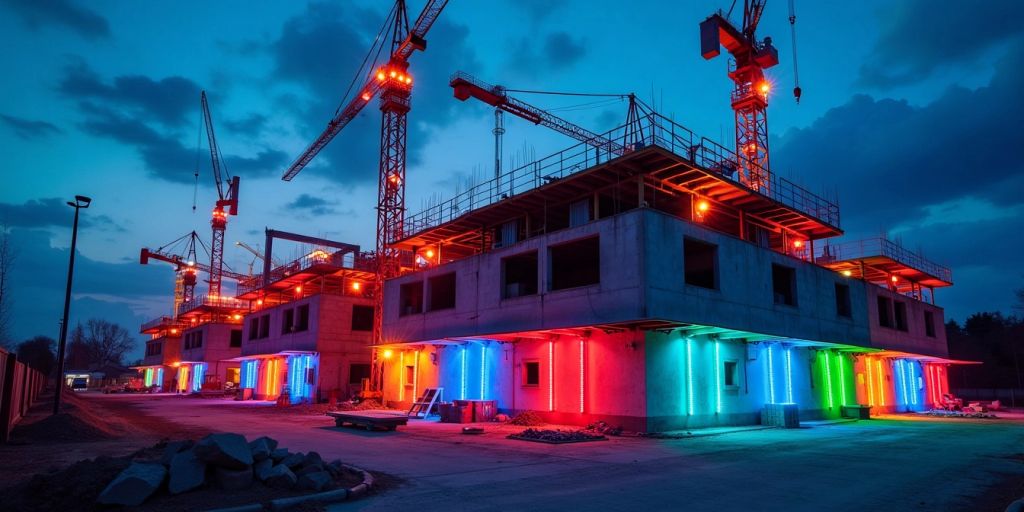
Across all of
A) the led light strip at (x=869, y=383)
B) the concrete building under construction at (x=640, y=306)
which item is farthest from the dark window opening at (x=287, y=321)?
the led light strip at (x=869, y=383)

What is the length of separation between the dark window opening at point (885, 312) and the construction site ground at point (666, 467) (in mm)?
14526

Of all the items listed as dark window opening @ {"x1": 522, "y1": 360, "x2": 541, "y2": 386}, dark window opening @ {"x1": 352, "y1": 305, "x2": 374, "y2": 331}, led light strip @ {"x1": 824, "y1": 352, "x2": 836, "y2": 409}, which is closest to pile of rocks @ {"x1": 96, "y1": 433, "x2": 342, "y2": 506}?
dark window opening @ {"x1": 522, "y1": 360, "x2": 541, "y2": 386}

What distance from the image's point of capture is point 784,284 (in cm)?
2889

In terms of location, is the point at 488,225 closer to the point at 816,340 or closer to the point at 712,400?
the point at 712,400

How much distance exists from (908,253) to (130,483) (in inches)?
1770

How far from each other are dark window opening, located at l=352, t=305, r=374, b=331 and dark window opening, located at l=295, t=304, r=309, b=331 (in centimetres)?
352

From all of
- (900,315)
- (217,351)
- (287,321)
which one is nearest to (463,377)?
(287,321)

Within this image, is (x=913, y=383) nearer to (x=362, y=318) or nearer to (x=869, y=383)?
(x=869, y=383)

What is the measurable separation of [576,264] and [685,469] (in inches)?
695

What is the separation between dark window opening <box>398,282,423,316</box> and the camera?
33.0m

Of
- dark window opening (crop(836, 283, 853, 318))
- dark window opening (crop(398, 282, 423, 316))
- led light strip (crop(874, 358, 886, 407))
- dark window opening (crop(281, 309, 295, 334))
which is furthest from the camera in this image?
dark window opening (crop(281, 309, 295, 334))

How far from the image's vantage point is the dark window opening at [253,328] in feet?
175

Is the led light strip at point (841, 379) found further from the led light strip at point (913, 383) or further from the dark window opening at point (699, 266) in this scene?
the led light strip at point (913, 383)

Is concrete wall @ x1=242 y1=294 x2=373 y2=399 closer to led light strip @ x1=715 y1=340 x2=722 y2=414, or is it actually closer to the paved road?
the paved road
